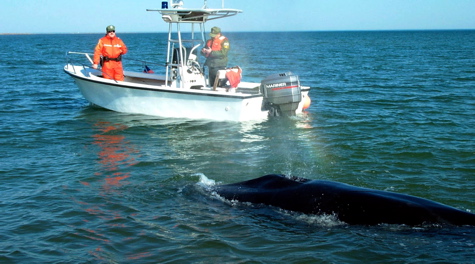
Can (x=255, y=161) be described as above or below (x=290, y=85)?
below

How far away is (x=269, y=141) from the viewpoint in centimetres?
1420

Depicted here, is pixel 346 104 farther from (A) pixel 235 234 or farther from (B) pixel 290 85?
(A) pixel 235 234

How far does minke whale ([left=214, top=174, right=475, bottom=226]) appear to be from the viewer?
267 inches

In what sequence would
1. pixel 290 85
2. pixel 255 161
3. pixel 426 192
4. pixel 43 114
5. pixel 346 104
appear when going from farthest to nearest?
pixel 346 104 → pixel 43 114 → pixel 290 85 → pixel 255 161 → pixel 426 192

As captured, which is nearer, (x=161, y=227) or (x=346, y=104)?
(x=161, y=227)

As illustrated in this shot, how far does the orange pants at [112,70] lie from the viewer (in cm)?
1734

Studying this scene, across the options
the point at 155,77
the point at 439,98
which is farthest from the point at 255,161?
the point at 439,98

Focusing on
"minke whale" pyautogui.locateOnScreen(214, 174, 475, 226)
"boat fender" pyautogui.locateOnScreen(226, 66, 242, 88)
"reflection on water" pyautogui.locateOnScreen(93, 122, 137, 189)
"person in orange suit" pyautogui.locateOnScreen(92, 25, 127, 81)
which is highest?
"person in orange suit" pyautogui.locateOnScreen(92, 25, 127, 81)

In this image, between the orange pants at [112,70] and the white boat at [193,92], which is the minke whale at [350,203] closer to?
the white boat at [193,92]

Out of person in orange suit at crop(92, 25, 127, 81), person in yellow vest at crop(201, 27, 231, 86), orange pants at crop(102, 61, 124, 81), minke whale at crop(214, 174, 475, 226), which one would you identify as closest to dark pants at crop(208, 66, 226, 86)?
person in yellow vest at crop(201, 27, 231, 86)

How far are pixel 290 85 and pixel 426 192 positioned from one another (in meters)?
6.88

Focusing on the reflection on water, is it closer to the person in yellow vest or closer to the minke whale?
the person in yellow vest

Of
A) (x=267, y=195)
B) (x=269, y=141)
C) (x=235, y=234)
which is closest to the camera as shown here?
(x=235, y=234)

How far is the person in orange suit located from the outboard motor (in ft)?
15.4
